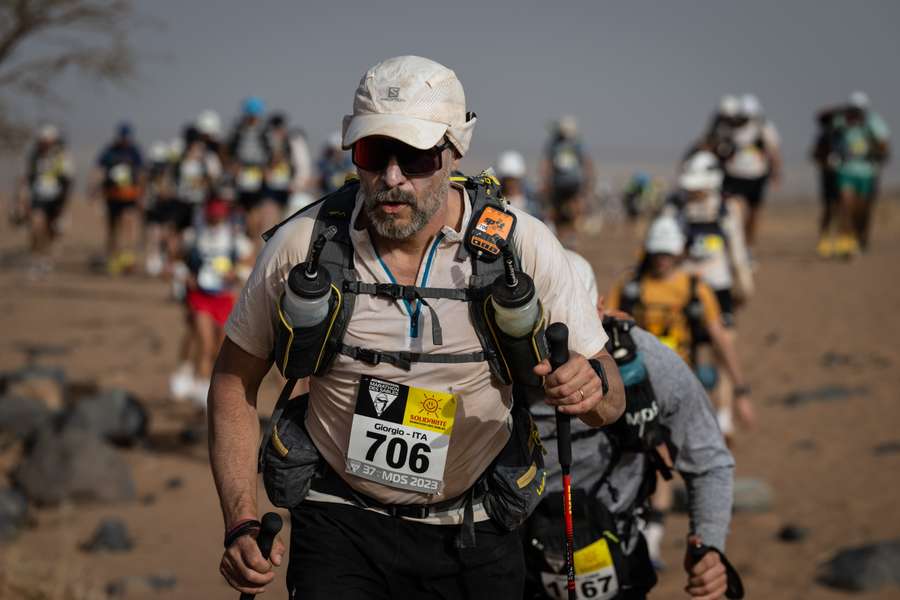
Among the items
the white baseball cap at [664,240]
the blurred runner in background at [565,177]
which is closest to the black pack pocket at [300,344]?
the white baseball cap at [664,240]

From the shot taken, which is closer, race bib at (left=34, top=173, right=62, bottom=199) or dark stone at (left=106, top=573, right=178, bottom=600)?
dark stone at (left=106, top=573, right=178, bottom=600)

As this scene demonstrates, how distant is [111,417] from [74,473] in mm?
1566

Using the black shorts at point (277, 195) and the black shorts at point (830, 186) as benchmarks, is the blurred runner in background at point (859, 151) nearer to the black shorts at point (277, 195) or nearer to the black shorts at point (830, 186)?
the black shorts at point (830, 186)

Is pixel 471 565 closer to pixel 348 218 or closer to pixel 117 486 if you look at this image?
pixel 348 218

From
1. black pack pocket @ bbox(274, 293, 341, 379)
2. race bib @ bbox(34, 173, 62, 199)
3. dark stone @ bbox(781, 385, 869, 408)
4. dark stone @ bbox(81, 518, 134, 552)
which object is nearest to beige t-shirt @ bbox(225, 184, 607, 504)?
black pack pocket @ bbox(274, 293, 341, 379)

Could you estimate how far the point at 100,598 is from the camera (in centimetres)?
716

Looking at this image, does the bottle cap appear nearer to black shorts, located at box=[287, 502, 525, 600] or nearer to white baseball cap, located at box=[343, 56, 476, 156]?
white baseball cap, located at box=[343, 56, 476, 156]

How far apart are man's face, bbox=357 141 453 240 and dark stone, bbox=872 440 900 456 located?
830 centimetres

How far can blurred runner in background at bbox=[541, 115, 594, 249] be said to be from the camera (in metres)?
19.0

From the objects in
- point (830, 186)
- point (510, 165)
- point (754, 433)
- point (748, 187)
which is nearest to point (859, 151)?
point (830, 186)

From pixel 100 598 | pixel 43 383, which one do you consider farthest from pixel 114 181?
pixel 100 598

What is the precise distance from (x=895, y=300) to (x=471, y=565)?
14242 millimetres

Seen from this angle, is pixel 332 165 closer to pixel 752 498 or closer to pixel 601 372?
pixel 752 498

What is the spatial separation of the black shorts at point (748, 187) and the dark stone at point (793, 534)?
8666 mm
